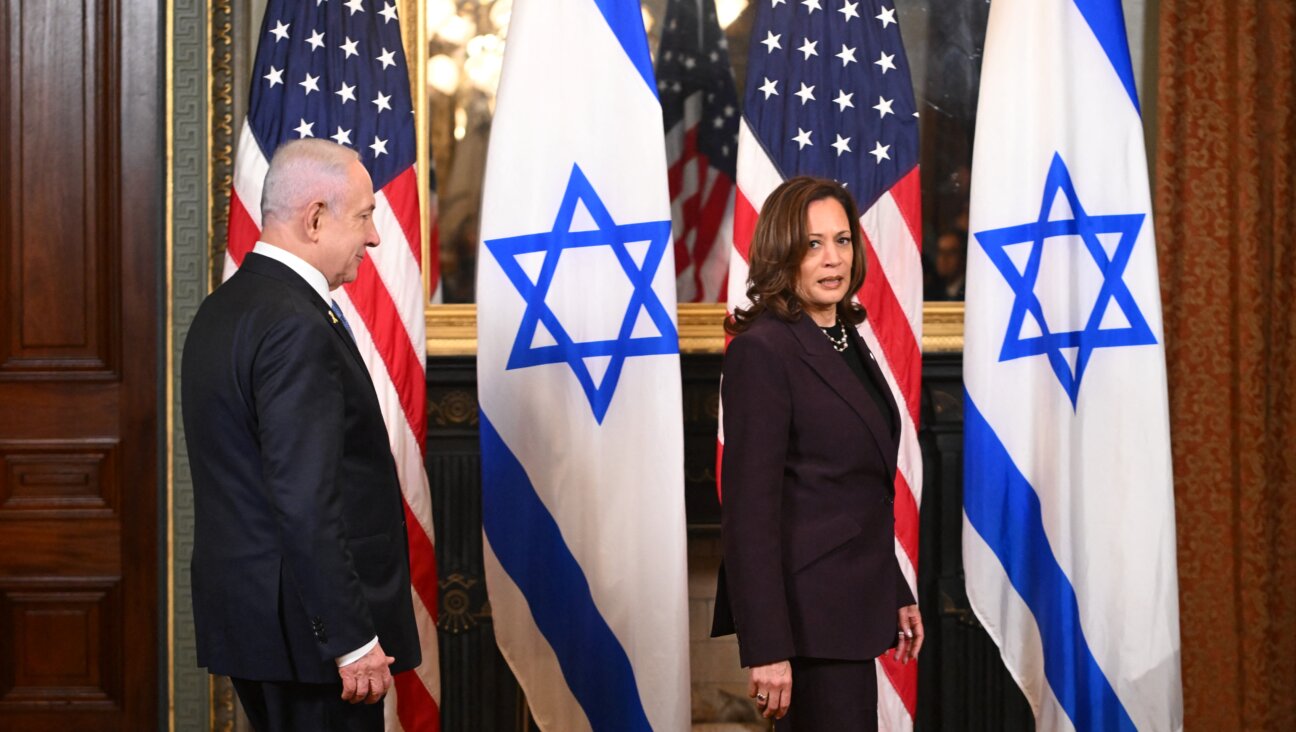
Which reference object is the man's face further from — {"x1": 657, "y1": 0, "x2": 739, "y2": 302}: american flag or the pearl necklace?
{"x1": 657, "y1": 0, "x2": 739, "y2": 302}: american flag

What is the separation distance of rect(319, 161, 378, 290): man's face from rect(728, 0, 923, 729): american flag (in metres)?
1.50

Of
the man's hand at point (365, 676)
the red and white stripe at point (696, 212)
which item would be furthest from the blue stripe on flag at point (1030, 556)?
the man's hand at point (365, 676)

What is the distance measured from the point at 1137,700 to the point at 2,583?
3.42m

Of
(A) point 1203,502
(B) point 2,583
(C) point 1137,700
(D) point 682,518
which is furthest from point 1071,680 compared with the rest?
(B) point 2,583

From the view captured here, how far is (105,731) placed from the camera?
4.16m

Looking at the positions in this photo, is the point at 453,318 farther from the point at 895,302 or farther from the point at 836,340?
the point at 836,340

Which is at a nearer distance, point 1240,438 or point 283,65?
point 283,65

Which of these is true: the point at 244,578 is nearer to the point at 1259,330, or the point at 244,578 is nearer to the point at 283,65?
the point at 283,65

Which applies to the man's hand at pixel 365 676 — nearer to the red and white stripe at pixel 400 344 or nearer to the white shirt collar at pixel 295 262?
the white shirt collar at pixel 295 262

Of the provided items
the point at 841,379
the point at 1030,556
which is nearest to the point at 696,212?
the point at 1030,556

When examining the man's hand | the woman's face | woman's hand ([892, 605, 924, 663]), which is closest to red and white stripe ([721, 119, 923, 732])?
woman's hand ([892, 605, 924, 663])

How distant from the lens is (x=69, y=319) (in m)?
4.12

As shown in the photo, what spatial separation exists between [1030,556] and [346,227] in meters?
2.20

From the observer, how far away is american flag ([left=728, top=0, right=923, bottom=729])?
3.57 m
